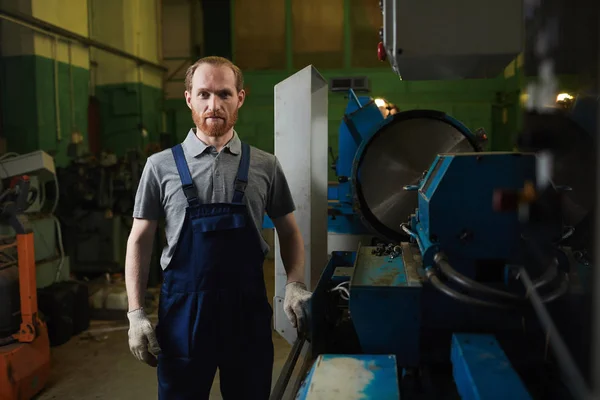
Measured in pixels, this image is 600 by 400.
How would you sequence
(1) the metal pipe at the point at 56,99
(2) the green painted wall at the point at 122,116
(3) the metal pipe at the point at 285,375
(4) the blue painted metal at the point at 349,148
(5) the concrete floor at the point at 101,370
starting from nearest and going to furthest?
(3) the metal pipe at the point at 285,375, (5) the concrete floor at the point at 101,370, (4) the blue painted metal at the point at 349,148, (1) the metal pipe at the point at 56,99, (2) the green painted wall at the point at 122,116

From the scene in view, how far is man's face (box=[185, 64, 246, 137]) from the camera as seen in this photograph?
161cm

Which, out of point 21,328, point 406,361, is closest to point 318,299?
point 406,361

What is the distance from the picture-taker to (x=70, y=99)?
16.7 ft

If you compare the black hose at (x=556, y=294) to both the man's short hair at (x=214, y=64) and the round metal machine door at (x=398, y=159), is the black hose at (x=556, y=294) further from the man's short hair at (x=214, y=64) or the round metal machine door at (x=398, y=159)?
the round metal machine door at (x=398, y=159)

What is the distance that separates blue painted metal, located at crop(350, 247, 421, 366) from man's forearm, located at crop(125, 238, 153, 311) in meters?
0.63

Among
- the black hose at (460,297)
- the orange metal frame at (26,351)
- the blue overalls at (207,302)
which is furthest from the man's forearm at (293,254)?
the orange metal frame at (26,351)

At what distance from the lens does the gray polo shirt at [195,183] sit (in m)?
1.57

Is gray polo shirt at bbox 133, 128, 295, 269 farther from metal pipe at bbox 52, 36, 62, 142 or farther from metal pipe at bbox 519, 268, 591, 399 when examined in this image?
metal pipe at bbox 52, 36, 62, 142

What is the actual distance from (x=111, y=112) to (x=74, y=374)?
353 centimetres

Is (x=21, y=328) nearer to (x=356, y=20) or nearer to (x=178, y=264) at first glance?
(x=178, y=264)

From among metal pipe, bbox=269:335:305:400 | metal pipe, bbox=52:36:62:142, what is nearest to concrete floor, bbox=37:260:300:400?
metal pipe, bbox=269:335:305:400

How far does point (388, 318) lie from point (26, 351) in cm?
218

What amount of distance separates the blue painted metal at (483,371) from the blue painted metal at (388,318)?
0.13 meters

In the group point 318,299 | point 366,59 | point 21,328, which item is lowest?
point 21,328
